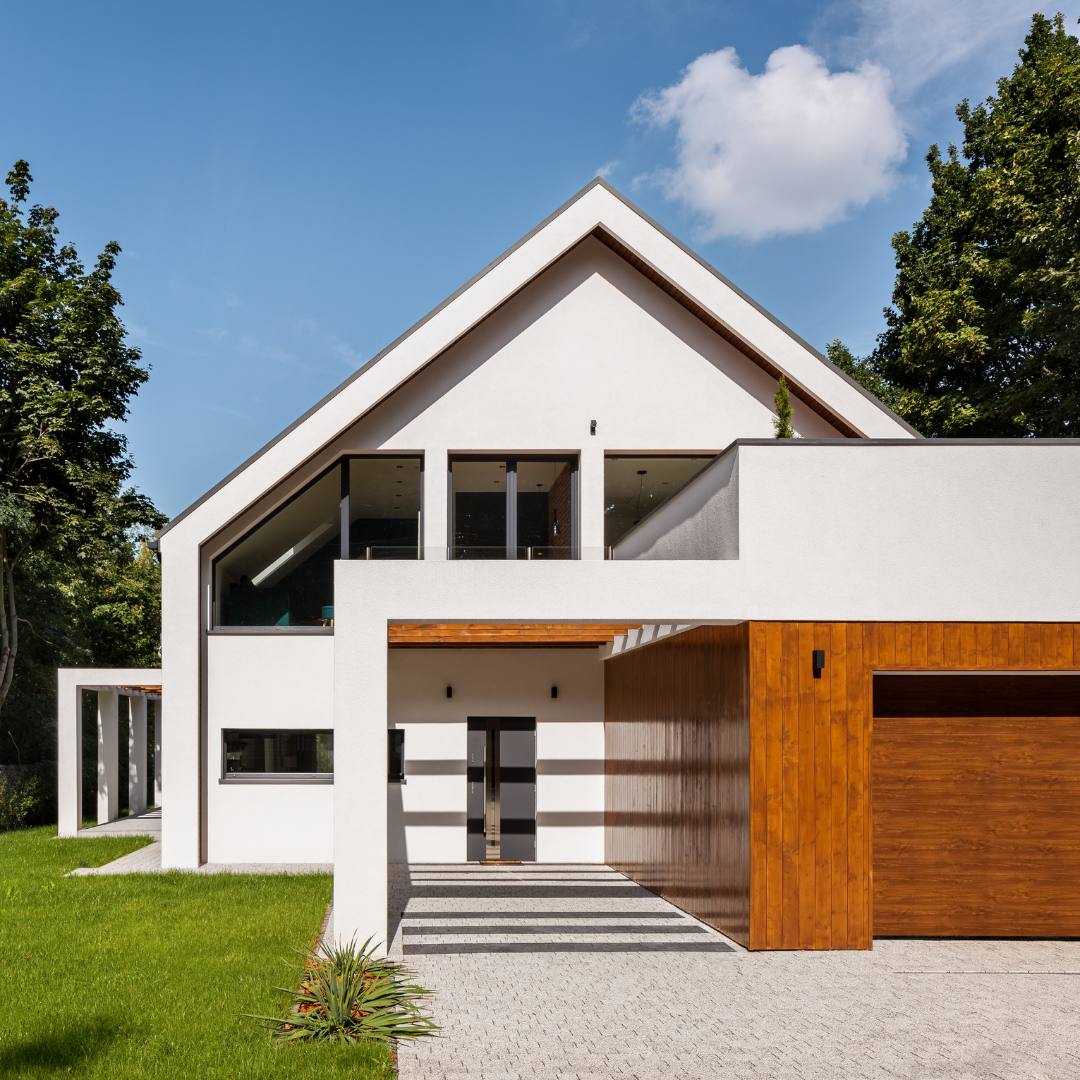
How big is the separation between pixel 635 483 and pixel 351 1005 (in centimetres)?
904

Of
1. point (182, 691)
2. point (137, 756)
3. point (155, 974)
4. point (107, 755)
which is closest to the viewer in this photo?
point (155, 974)

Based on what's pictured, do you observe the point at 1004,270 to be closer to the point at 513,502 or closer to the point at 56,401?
the point at 513,502

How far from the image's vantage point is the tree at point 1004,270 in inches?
764

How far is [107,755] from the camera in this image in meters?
20.2

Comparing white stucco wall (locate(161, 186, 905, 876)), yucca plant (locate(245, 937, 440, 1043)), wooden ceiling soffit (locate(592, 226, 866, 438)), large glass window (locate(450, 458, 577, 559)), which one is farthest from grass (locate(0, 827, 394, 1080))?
wooden ceiling soffit (locate(592, 226, 866, 438))

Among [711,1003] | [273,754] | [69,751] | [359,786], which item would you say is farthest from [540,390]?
[69,751]

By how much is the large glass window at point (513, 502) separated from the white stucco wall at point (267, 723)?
2.78 meters

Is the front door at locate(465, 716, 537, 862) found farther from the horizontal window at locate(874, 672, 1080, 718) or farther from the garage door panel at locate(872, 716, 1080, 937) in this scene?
the horizontal window at locate(874, 672, 1080, 718)

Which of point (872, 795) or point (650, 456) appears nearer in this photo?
point (872, 795)

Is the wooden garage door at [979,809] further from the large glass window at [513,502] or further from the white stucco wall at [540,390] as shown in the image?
the large glass window at [513,502]

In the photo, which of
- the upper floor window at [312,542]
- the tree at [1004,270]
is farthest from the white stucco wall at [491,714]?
the tree at [1004,270]

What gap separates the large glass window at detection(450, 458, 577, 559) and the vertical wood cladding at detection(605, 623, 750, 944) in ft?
7.36

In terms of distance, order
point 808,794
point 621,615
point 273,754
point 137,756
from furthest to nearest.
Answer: point 137,756 → point 273,754 → point 621,615 → point 808,794

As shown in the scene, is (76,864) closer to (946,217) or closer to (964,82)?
(946,217)
